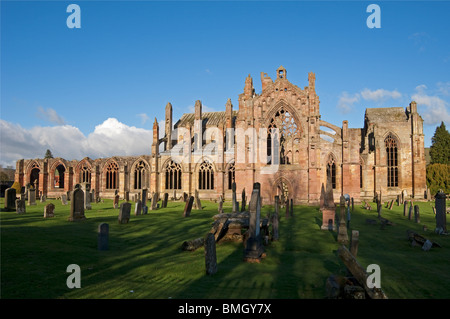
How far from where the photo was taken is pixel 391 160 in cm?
3859

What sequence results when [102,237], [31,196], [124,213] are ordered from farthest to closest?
[31,196], [124,213], [102,237]

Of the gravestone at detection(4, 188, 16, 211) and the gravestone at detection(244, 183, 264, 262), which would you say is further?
the gravestone at detection(4, 188, 16, 211)

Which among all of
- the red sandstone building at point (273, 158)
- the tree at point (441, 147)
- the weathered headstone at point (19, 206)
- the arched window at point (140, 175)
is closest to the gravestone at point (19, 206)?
the weathered headstone at point (19, 206)

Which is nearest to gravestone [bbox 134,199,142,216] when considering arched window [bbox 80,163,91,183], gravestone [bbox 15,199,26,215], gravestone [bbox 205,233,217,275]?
gravestone [bbox 15,199,26,215]

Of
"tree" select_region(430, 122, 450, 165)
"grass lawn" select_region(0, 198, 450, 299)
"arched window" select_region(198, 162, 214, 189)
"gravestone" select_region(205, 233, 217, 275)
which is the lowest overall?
"grass lawn" select_region(0, 198, 450, 299)

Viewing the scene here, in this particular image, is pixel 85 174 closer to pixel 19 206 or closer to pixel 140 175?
pixel 140 175

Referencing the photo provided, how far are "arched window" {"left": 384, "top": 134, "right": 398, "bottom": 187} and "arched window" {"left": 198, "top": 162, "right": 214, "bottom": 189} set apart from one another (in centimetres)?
2130

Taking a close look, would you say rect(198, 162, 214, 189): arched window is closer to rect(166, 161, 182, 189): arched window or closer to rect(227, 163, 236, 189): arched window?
rect(227, 163, 236, 189): arched window

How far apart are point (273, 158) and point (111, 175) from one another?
22.8 metres

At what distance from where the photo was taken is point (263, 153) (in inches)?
1139

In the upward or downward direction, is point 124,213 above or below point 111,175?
below

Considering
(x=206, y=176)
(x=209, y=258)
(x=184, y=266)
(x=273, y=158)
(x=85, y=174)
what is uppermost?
(x=273, y=158)

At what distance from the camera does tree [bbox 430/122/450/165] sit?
47.2m

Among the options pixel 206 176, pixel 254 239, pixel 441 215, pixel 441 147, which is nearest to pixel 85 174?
pixel 206 176
